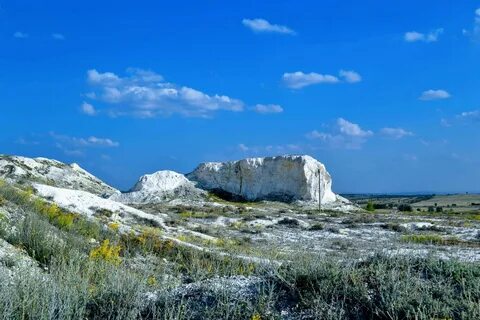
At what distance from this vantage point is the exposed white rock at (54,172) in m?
44.4

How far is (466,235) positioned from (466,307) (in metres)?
22.4

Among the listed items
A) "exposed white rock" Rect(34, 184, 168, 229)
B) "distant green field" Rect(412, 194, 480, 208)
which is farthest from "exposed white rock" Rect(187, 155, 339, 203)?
"exposed white rock" Rect(34, 184, 168, 229)

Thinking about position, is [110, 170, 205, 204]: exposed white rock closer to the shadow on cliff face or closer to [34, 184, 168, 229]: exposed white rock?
the shadow on cliff face

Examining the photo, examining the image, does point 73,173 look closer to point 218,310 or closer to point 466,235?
point 466,235

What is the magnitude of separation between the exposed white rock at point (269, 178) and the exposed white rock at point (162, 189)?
4.37 meters

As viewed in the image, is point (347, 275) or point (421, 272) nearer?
point (347, 275)

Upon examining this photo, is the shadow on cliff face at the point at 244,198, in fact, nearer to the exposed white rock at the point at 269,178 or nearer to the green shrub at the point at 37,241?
the exposed white rock at the point at 269,178

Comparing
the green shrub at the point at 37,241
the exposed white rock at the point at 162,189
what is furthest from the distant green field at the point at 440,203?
the green shrub at the point at 37,241

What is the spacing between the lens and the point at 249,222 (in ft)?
106

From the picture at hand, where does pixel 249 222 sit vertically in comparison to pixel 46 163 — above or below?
below

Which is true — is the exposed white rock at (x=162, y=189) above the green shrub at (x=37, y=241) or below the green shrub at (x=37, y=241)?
above

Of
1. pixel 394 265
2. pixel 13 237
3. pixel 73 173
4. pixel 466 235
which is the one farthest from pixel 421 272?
pixel 73 173

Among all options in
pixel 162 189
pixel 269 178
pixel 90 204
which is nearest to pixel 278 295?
pixel 90 204

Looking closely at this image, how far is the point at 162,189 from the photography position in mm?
57719
